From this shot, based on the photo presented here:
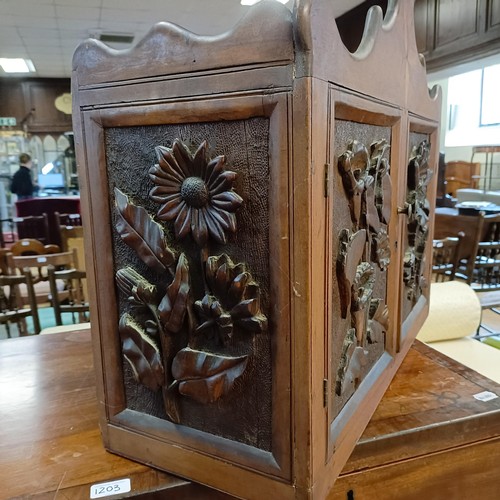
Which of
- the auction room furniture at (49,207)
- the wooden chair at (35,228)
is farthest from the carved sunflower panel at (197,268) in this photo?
the auction room furniture at (49,207)

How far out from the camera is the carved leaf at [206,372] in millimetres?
567

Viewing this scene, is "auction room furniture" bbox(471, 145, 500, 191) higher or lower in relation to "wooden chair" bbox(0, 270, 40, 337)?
higher

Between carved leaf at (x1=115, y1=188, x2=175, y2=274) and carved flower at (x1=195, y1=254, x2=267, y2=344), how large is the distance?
0.06 meters

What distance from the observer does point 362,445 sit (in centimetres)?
73

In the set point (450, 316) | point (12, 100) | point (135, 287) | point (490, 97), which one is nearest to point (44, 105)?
point (12, 100)

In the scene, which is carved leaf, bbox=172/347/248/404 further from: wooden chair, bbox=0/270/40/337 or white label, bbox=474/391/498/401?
wooden chair, bbox=0/270/40/337

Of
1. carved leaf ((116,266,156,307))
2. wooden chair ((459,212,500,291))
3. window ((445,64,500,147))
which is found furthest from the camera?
window ((445,64,500,147))

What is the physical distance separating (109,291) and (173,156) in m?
0.21

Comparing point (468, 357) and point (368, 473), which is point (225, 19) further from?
point (368, 473)

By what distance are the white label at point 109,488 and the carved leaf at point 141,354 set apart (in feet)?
0.44

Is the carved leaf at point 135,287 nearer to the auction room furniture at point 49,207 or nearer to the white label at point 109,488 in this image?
the white label at point 109,488

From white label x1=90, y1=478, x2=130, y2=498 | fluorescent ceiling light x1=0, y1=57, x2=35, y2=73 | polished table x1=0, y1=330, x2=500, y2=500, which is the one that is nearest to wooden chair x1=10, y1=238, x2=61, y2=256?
polished table x1=0, y1=330, x2=500, y2=500

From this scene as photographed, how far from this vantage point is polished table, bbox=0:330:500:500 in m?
0.65

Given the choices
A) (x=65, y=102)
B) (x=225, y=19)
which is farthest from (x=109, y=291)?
(x=65, y=102)
